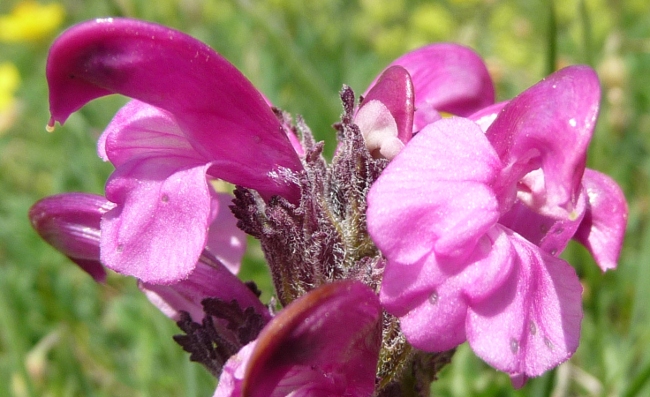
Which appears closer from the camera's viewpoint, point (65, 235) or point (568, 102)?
point (568, 102)

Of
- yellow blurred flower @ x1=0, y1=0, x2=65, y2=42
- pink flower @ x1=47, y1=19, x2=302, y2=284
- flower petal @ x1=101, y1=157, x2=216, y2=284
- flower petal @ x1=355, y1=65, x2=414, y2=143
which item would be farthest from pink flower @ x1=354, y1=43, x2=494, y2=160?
yellow blurred flower @ x1=0, y1=0, x2=65, y2=42

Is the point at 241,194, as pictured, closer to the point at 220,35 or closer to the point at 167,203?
the point at 167,203

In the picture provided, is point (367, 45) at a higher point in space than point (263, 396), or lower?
lower

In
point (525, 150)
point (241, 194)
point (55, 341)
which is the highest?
point (525, 150)

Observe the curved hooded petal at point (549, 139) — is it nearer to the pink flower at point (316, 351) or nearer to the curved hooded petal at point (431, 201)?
the curved hooded petal at point (431, 201)

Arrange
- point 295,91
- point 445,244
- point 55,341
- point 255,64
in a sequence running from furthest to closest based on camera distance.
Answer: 1. point 255,64
2. point 295,91
3. point 55,341
4. point 445,244

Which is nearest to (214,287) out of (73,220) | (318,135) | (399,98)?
(73,220)

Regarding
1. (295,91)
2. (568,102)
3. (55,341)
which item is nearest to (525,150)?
(568,102)
